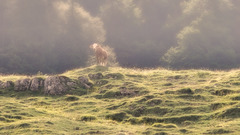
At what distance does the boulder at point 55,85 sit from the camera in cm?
3164

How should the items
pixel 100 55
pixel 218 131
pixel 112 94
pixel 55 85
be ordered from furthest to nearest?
pixel 100 55 < pixel 55 85 < pixel 112 94 < pixel 218 131

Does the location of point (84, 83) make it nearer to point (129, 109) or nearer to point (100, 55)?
point (129, 109)

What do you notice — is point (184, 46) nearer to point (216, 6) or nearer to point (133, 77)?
point (216, 6)

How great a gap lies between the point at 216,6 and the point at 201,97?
75005 mm

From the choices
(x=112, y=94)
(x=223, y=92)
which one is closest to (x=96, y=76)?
(x=112, y=94)

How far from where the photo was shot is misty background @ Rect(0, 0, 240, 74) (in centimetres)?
7669

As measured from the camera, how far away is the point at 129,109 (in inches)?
991

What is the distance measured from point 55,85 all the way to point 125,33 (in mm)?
71679

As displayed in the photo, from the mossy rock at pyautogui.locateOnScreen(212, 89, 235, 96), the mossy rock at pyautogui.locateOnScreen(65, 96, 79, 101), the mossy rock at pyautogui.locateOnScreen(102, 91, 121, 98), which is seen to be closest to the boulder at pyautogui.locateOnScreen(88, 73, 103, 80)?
the mossy rock at pyautogui.locateOnScreen(102, 91, 121, 98)

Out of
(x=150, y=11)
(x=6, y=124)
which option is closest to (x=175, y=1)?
(x=150, y=11)

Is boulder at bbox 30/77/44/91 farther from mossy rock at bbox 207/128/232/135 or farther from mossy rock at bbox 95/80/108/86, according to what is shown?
mossy rock at bbox 207/128/232/135

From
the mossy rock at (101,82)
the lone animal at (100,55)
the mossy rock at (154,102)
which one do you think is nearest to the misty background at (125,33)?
the lone animal at (100,55)

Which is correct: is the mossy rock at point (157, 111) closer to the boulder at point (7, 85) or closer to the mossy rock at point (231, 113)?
the mossy rock at point (231, 113)

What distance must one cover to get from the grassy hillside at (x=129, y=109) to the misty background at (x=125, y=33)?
133ft
